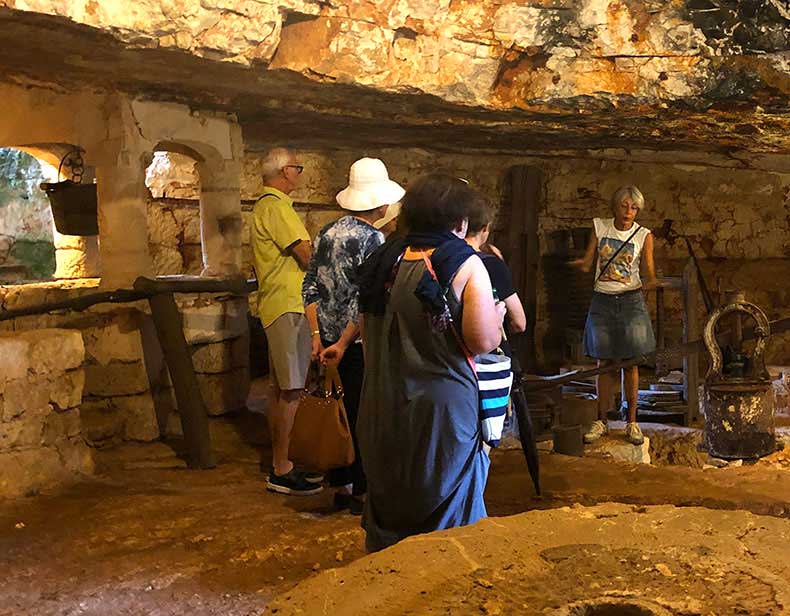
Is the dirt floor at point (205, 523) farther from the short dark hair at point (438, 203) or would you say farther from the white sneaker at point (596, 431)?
the short dark hair at point (438, 203)

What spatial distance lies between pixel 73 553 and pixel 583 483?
2.53m

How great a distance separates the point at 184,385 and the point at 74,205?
145 centimetres

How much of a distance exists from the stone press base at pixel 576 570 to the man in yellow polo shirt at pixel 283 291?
2.30 m

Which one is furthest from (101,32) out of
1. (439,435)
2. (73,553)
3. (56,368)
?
(439,435)

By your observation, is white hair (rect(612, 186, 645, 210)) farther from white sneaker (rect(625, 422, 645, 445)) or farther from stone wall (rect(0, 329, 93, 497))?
stone wall (rect(0, 329, 93, 497))

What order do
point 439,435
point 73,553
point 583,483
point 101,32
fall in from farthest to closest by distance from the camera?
point 583,483 < point 101,32 < point 73,553 < point 439,435

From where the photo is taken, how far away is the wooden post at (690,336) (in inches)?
288

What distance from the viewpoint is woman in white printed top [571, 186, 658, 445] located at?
5234mm

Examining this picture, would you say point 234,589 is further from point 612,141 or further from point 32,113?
point 612,141

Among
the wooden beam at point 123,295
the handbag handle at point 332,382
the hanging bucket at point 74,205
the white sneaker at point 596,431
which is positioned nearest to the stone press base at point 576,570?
the handbag handle at point 332,382

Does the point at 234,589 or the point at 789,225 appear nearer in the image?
the point at 234,589

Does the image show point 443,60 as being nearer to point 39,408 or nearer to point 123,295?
point 123,295

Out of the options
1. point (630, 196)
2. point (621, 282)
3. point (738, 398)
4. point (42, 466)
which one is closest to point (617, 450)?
point (738, 398)

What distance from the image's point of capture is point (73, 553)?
3596mm
